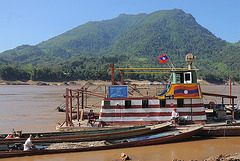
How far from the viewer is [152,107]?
15.3 meters

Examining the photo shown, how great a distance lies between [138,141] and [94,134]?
252 centimetres

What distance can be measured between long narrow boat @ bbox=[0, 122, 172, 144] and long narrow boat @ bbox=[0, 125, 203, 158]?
32cm

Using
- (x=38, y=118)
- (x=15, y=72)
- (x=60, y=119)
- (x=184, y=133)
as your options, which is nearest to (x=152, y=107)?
(x=184, y=133)

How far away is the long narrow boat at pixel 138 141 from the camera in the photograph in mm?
12255

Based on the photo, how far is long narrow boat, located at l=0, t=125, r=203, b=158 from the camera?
40.2 ft

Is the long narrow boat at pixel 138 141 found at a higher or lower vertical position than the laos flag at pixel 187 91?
lower

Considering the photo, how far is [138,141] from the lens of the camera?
44.5 ft

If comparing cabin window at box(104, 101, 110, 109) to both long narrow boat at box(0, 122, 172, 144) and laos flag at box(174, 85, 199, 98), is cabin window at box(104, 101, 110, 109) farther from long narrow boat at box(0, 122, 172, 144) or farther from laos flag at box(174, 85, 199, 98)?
laos flag at box(174, 85, 199, 98)

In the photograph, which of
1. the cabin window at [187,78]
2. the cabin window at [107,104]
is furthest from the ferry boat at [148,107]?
the cabin window at [187,78]

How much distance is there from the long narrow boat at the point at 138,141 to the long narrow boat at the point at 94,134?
0.32 metres

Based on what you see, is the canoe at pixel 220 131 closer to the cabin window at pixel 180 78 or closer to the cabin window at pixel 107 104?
the cabin window at pixel 180 78

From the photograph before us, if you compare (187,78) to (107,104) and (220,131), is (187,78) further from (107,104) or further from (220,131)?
(107,104)

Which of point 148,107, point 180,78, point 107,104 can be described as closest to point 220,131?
point 180,78

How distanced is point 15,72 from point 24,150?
4044 inches
